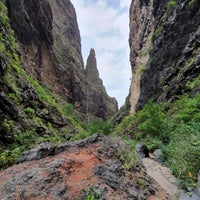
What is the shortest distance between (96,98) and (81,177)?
7605 centimetres

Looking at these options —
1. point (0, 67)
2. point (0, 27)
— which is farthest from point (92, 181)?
point (0, 27)

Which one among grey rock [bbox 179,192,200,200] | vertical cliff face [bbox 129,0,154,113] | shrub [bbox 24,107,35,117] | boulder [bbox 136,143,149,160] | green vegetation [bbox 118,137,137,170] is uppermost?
vertical cliff face [bbox 129,0,154,113]

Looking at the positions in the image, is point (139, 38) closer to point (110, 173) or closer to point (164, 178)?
point (164, 178)

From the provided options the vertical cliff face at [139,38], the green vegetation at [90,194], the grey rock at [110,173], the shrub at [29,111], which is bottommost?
the green vegetation at [90,194]

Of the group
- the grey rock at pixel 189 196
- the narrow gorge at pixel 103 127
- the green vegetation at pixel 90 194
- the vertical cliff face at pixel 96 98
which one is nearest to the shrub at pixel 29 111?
the narrow gorge at pixel 103 127

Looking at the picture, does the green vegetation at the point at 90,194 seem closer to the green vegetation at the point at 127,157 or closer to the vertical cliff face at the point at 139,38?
the green vegetation at the point at 127,157

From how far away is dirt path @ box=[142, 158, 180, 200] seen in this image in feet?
25.6

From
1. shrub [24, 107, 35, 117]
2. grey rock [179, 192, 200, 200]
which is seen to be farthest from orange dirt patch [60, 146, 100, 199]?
shrub [24, 107, 35, 117]

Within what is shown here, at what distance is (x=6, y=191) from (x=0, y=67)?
12.3m

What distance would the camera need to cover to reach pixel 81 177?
22.1 feet

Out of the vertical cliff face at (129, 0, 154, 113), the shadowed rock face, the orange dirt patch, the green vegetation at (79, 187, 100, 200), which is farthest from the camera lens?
the vertical cliff face at (129, 0, 154, 113)

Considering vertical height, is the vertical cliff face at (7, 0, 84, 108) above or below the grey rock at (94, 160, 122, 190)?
above

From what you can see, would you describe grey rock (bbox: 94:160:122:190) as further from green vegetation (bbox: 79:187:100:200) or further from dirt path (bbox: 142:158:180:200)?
dirt path (bbox: 142:158:180:200)

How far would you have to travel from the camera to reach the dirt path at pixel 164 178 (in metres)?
7.82
